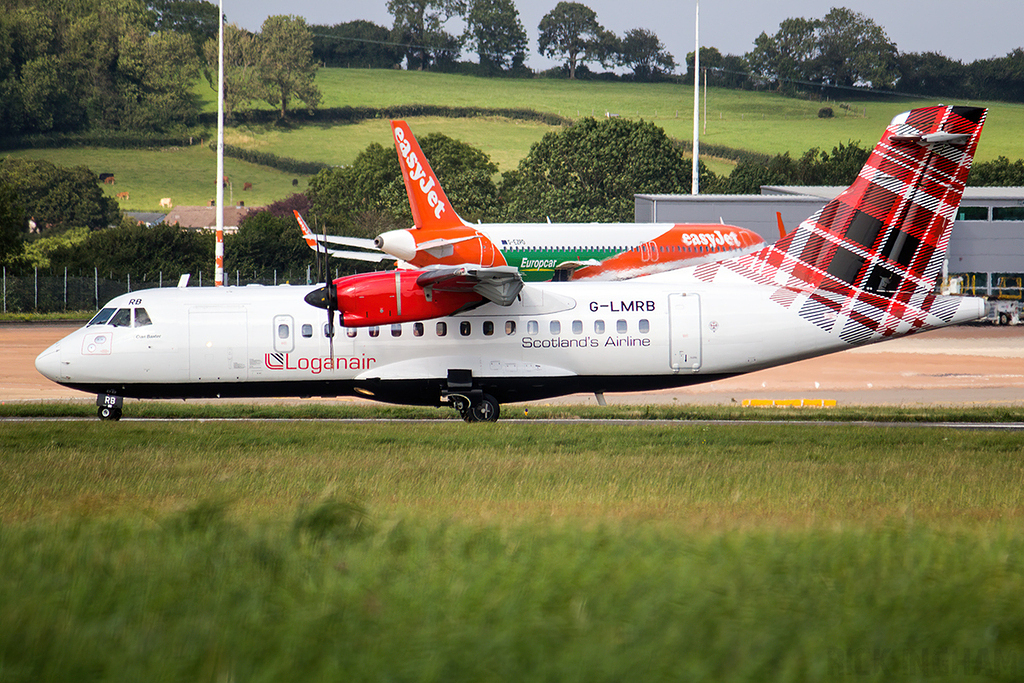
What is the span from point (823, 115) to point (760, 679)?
537 feet

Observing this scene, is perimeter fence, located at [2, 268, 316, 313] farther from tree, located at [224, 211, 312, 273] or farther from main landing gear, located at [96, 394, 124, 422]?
main landing gear, located at [96, 394, 124, 422]

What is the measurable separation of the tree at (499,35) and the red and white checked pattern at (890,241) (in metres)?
185

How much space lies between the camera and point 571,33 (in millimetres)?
198625

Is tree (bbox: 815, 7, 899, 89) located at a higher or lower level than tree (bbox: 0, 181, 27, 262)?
higher

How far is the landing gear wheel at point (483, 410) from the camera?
2159cm

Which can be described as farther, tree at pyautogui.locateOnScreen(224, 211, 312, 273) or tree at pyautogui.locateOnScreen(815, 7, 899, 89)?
tree at pyautogui.locateOnScreen(815, 7, 899, 89)

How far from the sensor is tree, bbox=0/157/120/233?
120875mm

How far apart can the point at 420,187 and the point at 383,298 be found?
14.9 metres

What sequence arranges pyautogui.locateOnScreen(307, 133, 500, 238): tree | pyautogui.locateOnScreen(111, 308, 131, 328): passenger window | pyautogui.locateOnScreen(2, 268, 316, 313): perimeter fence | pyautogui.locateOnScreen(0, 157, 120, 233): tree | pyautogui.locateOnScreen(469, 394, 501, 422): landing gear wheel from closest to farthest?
1. pyautogui.locateOnScreen(111, 308, 131, 328): passenger window
2. pyautogui.locateOnScreen(469, 394, 501, 422): landing gear wheel
3. pyautogui.locateOnScreen(2, 268, 316, 313): perimeter fence
4. pyautogui.locateOnScreen(307, 133, 500, 238): tree
5. pyautogui.locateOnScreen(0, 157, 120, 233): tree

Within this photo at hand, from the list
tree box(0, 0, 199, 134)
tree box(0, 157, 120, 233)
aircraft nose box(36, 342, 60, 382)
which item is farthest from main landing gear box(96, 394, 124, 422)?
tree box(0, 0, 199, 134)

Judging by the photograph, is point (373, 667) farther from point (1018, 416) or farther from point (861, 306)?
point (1018, 416)

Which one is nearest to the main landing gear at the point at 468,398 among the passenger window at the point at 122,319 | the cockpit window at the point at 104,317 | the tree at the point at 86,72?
the passenger window at the point at 122,319

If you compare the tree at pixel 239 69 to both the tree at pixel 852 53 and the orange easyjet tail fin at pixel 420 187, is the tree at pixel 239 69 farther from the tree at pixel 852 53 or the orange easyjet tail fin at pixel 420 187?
the orange easyjet tail fin at pixel 420 187

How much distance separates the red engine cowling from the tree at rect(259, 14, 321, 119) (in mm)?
157394
